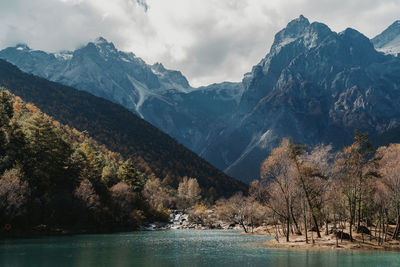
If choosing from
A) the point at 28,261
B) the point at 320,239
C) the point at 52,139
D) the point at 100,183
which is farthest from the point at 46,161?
the point at 320,239

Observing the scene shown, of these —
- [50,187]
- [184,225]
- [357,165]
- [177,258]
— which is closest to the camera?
[177,258]

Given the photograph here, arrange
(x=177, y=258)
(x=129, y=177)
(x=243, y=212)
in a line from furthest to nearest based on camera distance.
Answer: (x=243, y=212), (x=129, y=177), (x=177, y=258)

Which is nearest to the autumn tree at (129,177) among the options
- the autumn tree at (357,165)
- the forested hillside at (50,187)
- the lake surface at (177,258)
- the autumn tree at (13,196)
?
the forested hillside at (50,187)

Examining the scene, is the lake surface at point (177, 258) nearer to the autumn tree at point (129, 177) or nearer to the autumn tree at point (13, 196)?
the autumn tree at point (13, 196)

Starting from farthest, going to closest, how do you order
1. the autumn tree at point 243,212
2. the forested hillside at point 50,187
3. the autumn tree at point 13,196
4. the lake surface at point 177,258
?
the autumn tree at point 243,212 < the forested hillside at point 50,187 < the autumn tree at point 13,196 < the lake surface at point 177,258

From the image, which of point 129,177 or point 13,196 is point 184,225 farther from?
point 13,196

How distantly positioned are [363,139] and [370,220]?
24016mm

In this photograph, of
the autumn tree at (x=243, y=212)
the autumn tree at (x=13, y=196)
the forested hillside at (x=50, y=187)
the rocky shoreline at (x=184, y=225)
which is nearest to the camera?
the autumn tree at (x=13, y=196)

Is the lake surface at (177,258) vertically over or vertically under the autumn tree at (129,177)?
under

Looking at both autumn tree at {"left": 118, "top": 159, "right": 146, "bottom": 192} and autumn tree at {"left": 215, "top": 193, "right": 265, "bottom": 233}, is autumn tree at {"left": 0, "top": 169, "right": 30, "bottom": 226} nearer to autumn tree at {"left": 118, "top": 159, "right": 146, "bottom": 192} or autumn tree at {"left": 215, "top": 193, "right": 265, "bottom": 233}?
autumn tree at {"left": 118, "top": 159, "right": 146, "bottom": 192}

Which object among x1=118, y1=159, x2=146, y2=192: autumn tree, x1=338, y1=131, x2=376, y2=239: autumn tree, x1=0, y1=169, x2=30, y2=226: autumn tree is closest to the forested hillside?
x1=0, y1=169, x2=30, y2=226: autumn tree

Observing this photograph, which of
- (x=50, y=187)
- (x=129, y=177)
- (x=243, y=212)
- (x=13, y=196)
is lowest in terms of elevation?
(x=13, y=196)

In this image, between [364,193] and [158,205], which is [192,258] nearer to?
[364,193]

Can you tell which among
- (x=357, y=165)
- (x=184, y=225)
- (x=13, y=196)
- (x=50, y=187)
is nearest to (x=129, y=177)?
(x=184, y=225)
